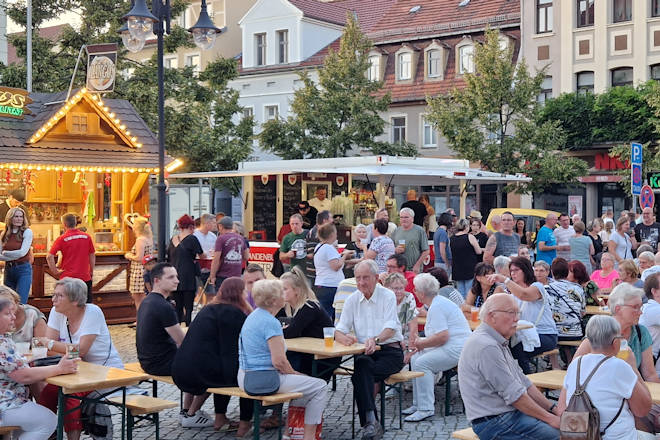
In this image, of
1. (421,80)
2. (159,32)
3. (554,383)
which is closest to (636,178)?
(159,32)

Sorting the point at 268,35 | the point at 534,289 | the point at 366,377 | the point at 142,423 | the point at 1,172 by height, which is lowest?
the point at 142,423

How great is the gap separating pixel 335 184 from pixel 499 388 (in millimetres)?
15371

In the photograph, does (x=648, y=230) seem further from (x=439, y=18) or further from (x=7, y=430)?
(x=439, y=18)

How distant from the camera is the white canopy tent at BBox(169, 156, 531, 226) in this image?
1930 cm

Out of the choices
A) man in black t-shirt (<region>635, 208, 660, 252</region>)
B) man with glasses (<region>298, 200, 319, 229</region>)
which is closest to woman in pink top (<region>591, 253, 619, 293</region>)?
man in black t-shirt (<region>635, 208, 660, 252</region>)

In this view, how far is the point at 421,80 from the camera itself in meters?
40.4

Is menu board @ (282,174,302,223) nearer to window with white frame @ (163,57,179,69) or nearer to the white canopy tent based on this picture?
the white canopy tent

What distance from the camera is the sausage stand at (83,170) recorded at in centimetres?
1590

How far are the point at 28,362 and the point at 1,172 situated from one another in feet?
36.7

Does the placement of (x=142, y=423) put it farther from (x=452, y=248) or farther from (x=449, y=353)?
(x=452, y=248)

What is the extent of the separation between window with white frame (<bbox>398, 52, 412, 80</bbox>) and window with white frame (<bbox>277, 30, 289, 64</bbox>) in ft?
19.5

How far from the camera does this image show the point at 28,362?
23.7 feet

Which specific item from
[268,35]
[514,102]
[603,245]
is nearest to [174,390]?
[603,245]

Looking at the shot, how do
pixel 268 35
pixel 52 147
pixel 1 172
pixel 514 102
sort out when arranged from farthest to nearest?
pixel 268 35 < pixel 514 102 < pixel 1 172 < pixel 52 147
